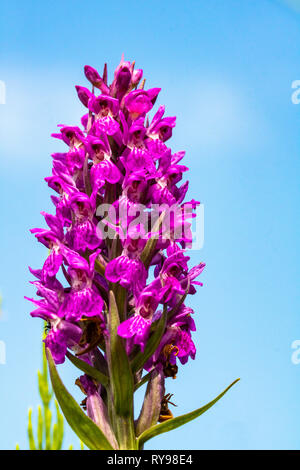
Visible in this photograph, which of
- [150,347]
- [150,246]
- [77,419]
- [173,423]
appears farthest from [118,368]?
[150,246]

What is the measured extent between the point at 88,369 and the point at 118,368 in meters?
0.46

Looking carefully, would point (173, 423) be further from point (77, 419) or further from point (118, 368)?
point (77, 419)

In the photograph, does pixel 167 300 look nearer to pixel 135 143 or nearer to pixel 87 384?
pixel 87 384

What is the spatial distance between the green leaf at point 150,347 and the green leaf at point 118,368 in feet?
0.84

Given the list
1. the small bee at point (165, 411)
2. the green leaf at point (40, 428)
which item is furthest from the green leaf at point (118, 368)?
the green leaf at point (40, 428)

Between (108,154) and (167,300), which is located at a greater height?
(108,154)

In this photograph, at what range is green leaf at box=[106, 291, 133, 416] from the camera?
19.1 feet

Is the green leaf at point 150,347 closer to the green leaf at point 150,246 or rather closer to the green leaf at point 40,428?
the green leaf at point 150,246

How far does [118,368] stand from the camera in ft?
19.2

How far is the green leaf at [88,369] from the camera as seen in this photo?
20.1 ft

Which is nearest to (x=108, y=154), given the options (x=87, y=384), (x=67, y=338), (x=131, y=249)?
(x=131, y=249)

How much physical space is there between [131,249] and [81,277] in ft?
2.11
